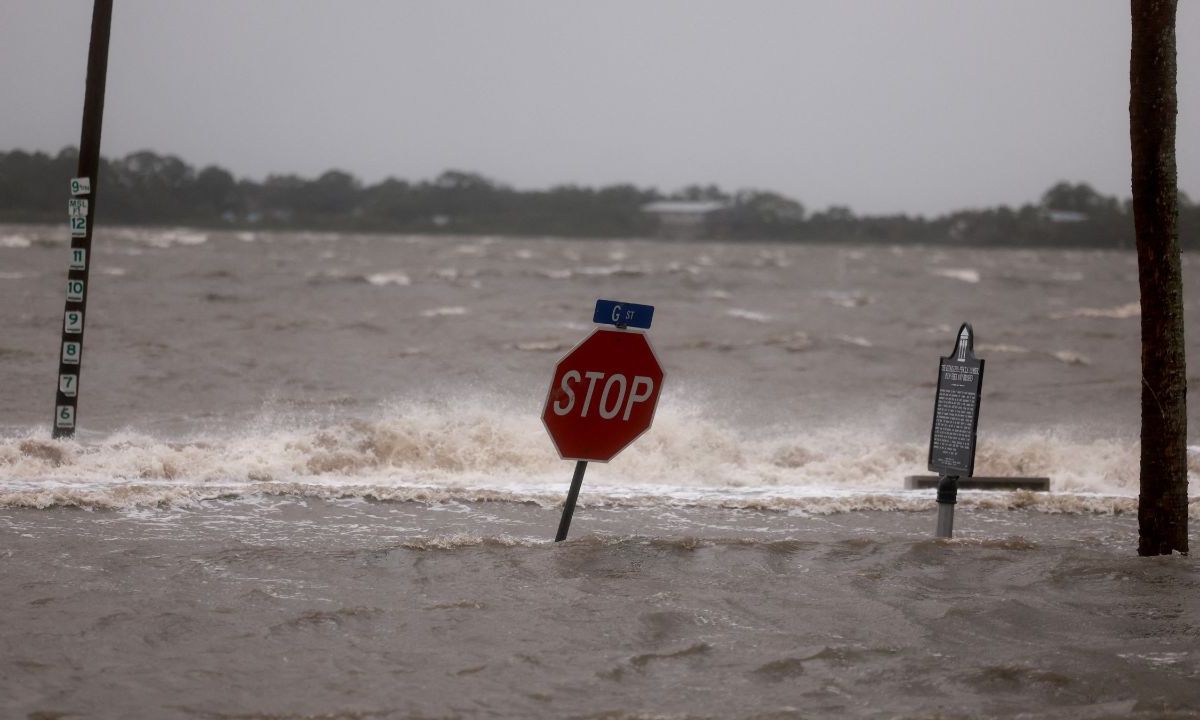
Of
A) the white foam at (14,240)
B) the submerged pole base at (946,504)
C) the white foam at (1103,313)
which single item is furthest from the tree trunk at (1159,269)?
the white foam at (1103,313)

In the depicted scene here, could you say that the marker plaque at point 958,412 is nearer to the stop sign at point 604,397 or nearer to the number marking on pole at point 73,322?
the stop sign at point 604,397

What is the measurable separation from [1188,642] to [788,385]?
1592 cm

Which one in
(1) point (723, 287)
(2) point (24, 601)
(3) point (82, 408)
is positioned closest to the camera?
(2) point (24, 601)

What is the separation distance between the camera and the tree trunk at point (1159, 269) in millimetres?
7148

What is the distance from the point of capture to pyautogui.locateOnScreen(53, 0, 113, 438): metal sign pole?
10805mm

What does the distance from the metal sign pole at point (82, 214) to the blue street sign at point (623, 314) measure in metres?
5.83

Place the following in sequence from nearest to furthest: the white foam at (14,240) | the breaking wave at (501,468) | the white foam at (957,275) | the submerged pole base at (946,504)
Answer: the submerged pole base at (946,504)
the breaking wave at (501,468)
the white foam at (14,240)
the white foam at (957,275)

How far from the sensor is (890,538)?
7934 mm

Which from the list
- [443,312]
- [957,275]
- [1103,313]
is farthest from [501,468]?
[957,275]

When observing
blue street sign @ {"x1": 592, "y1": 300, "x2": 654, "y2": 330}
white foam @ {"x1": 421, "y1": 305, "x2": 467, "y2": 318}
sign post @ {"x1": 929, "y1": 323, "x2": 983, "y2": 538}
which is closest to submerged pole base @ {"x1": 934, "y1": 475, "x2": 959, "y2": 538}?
sign post @ {"x1": 929, "y1": 323, "x2": 983, "y2": 538}

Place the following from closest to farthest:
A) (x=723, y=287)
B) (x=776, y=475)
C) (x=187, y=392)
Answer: (x=776, y=475), (x=187, y=392), (x=723, y=287)

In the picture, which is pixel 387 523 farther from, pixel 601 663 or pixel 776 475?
pixel 776 475

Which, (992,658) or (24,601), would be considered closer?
(992,658)

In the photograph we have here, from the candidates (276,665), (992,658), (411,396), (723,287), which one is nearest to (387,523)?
(276,665)
